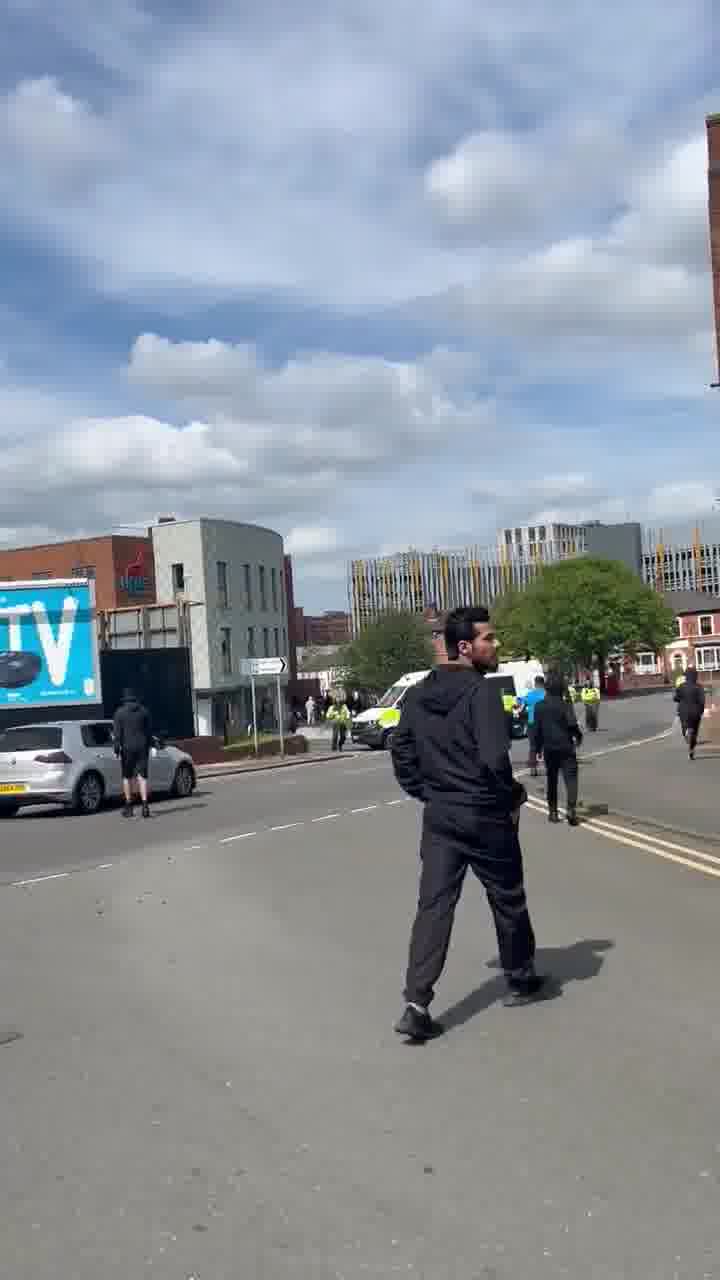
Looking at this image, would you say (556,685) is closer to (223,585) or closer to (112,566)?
(223,585)

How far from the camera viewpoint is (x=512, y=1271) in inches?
138

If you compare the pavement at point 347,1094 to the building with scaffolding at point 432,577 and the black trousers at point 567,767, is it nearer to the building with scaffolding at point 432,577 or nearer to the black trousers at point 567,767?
the black trousers at point 567,767

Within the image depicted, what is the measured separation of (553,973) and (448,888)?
154 cm

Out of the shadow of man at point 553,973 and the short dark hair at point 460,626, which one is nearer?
the short dark hair at point 460,626

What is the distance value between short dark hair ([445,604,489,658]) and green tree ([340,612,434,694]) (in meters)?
81.0

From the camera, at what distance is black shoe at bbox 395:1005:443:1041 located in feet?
19.0

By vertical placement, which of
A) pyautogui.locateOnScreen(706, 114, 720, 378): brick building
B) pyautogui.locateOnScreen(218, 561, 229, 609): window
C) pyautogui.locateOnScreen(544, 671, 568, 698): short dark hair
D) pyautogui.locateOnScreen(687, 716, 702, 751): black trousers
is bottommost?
pyautogui.locateOnScreen(687, 716, 702, 751): black trousers

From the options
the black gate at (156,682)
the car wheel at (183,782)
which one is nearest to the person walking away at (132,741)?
the car wheel at (183,782)

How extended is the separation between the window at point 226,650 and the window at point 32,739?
51749 millimetres

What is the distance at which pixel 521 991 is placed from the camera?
643 centimetres

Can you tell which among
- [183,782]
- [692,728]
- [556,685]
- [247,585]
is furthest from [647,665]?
[556,685]

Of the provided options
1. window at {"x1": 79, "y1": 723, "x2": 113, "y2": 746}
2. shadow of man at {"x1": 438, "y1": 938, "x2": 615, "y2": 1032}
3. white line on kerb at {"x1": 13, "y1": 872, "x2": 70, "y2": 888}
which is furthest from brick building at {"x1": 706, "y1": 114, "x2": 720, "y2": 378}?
shadow of man at {"x1": 438, "y1": 938, "x2": 615, "y2": 1032}

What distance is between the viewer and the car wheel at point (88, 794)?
20.4m

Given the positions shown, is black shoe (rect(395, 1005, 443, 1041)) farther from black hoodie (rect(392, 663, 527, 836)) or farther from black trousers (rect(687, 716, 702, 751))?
black trousers (rect(687, 716, 702, 751))
